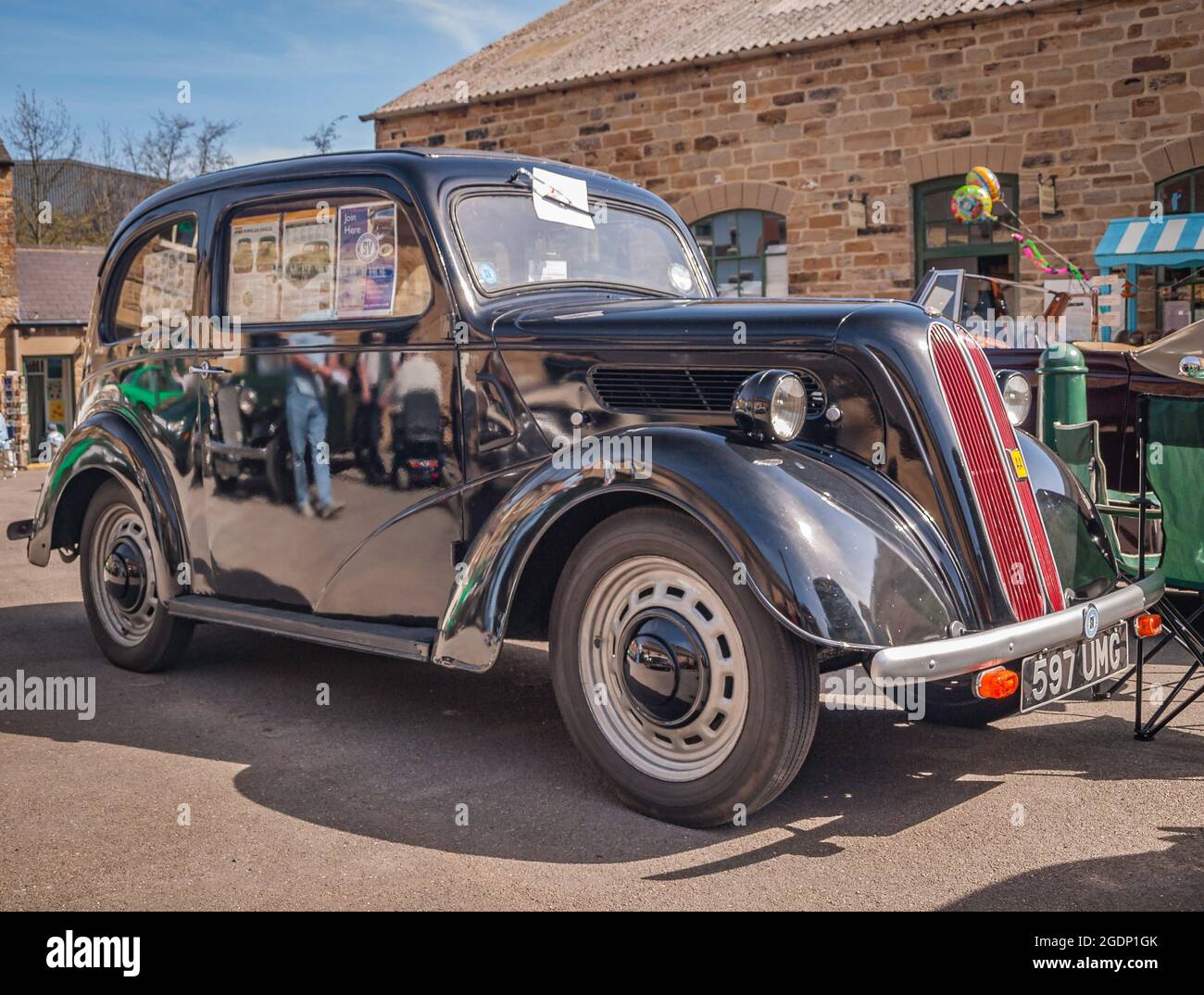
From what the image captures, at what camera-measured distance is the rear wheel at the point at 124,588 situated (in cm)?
545

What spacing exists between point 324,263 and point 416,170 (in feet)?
1.72

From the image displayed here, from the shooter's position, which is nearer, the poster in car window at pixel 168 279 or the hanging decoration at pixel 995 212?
the poster in car window at pixel 168 279

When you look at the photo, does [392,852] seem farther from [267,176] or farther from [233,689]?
[267,176]

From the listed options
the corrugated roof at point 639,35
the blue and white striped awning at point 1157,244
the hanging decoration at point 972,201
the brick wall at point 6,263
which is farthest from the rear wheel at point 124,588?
the brick wall at point 6,263

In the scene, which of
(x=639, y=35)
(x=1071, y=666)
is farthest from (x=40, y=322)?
(x=1071, y=666)

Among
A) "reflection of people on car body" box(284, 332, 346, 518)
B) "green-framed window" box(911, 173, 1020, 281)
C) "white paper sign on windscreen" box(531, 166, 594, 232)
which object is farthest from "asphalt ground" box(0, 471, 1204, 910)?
"green-framed window" box(911, 173, 1020, 281)

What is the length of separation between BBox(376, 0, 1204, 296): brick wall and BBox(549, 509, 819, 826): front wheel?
11.0 metres

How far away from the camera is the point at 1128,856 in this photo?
3350 millimetres

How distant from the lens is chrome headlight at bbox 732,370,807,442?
11.8ft

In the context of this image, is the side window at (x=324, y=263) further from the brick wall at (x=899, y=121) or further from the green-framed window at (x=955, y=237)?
the brick wall at (x=899, y=121)

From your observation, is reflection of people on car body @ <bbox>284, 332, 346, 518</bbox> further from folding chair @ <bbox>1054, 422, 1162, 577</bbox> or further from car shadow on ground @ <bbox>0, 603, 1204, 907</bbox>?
folding chair @ <bbox>1054, 422, 1162, 577</bbox>

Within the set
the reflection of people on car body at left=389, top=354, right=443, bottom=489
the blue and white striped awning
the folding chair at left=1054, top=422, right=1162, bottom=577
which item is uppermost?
the blue and white striped awning

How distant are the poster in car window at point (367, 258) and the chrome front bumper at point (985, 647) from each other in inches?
89.4

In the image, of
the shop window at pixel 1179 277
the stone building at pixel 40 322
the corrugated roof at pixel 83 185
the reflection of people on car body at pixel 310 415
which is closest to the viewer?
the reflection of people on car body at pixel 310 415
